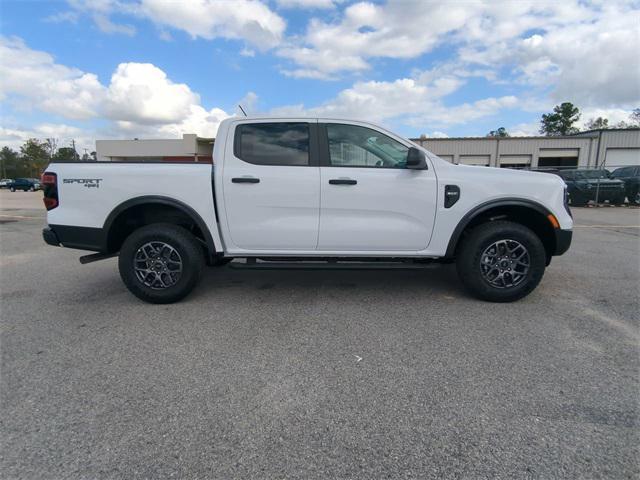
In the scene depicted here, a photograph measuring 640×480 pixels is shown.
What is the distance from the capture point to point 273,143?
390 cm

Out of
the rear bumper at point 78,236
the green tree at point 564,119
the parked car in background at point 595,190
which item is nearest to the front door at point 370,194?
the rear bumper at point 78,236

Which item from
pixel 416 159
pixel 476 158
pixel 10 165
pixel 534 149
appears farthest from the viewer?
pixel 10 165

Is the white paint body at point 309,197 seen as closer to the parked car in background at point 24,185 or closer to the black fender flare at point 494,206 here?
the black fender flare at point 494,206

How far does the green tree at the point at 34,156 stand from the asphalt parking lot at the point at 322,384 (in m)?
88.9

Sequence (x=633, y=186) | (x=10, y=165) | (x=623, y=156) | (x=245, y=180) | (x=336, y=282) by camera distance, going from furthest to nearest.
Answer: (x=10, y=165)
(x=623, y=156)
(x=633, y=186)
(x=336, y=282)
(x=245, y=180)

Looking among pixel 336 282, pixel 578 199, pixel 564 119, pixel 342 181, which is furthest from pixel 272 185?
pixel 564 119

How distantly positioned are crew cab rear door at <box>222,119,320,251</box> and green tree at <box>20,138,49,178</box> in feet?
293

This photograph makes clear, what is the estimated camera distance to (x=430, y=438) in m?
2.02

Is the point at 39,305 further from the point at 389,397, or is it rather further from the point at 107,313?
the point at 389,397

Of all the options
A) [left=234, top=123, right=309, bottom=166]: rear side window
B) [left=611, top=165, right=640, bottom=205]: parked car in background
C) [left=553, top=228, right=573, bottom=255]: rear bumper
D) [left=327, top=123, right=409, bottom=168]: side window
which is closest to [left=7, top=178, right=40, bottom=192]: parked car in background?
[left=234, top=123, right=309, bottom=166]: rear side window

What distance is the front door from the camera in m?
3.78

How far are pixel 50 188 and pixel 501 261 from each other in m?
4.81

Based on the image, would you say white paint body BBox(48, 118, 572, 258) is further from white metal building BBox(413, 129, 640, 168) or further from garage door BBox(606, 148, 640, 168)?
garage door BBox(606, 148, 640, 168)

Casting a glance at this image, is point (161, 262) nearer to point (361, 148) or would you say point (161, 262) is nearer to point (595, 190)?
point (361, 148)
